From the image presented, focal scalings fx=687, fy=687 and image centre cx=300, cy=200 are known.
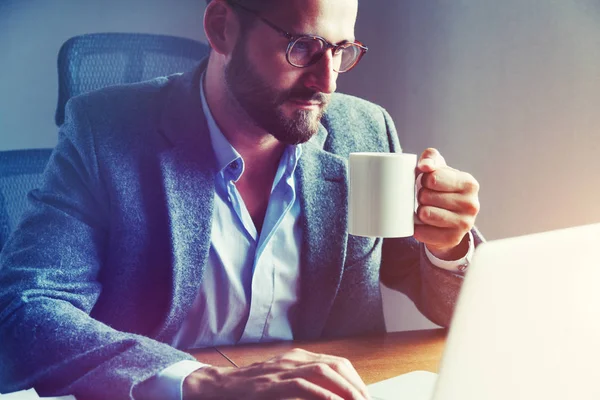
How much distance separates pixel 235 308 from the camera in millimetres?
1070

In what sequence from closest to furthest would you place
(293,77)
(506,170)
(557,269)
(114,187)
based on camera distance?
(557,269) → (114,187) → (293,77) → (506,170)

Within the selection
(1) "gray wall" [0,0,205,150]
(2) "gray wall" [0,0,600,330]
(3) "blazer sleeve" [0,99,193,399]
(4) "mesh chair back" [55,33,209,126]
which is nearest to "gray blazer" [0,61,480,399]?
(3) "blazer sleeve" [0,99,193,399]

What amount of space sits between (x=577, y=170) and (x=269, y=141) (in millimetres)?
569

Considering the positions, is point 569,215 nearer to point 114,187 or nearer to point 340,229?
point 340,229

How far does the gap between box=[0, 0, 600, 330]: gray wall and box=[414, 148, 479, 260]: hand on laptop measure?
1.43 ft

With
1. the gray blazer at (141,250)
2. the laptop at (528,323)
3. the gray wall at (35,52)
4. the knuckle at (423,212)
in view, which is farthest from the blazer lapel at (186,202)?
the gray wall at (35,52)

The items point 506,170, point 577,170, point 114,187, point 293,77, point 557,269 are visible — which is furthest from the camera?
point 506,170

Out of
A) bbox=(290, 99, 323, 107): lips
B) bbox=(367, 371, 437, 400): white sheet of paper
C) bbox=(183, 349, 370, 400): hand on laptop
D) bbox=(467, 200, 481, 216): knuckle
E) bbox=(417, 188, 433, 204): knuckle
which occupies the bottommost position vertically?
bbox=(367, 371, 437, 400): white sheet of paper

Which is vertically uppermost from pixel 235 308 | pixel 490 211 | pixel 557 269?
pixel 557 269

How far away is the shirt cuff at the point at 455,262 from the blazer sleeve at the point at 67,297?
1.50 ft

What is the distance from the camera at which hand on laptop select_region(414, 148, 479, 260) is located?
2.89 feet

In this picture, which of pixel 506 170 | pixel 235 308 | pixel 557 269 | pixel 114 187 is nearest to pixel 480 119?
pixel 506 170

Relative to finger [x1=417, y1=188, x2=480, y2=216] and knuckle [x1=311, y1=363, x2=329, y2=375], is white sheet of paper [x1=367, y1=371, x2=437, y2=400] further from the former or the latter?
finger [x1=417, y1=188, x2=480, y2=216]

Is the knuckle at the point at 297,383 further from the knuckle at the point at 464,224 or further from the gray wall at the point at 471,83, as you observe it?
the gray wall at the point at 471,83
